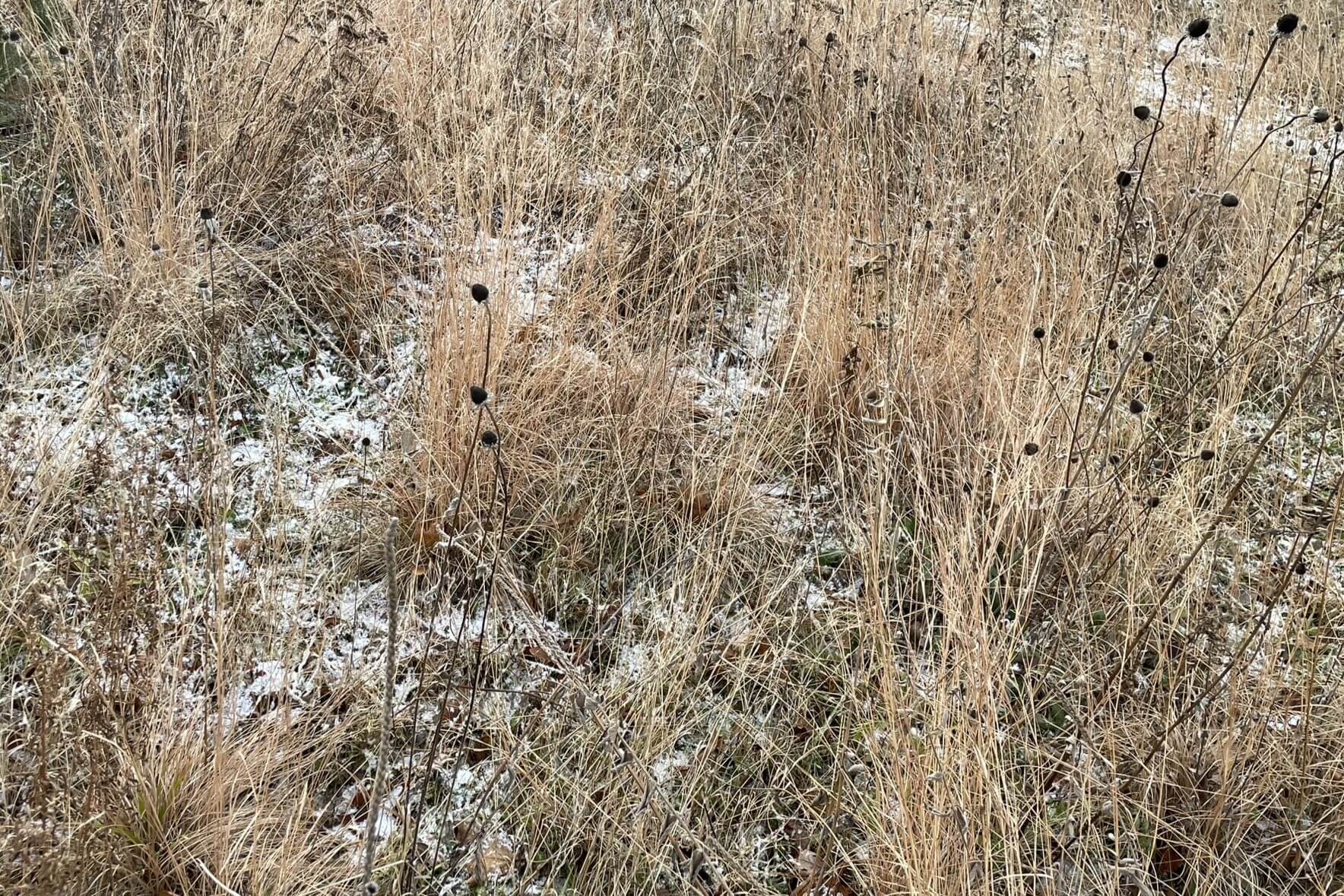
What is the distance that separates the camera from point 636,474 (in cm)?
252

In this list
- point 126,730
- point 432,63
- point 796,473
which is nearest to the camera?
point 126,730

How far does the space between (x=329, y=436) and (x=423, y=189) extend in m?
1.05

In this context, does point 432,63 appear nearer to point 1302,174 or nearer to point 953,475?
point 953,475

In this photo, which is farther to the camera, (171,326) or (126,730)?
(171,326)

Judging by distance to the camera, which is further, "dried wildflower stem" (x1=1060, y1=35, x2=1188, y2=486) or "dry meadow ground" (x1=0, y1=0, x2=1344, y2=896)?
"dried wildflower stem" (x1=1060, y1=35, x2=1188, y2=486)

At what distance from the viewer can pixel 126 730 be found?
1.61m

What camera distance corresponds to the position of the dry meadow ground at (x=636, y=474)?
170 cm

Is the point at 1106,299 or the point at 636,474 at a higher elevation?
the point at 1106,299

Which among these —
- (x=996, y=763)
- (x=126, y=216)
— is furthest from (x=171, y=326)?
(x=996, y=763)

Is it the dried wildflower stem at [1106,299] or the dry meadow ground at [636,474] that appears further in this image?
the dried wildflower stem at [1106,299]

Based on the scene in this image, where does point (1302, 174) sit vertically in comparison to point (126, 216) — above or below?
above

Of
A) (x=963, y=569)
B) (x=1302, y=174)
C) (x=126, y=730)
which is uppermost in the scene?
(x=1302, y=174)

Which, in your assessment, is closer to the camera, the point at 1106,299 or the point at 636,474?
the point at 1106,299

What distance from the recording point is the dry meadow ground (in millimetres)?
1704
